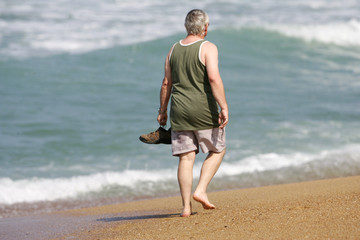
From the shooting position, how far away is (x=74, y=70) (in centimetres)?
1491

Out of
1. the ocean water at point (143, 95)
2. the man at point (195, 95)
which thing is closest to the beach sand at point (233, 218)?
the man at point (195, 95)

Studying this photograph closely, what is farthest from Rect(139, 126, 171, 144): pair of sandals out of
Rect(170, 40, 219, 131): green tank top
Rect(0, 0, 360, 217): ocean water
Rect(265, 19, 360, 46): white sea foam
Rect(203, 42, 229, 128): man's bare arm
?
Rect(265, 19, 360, 46): white sea foam

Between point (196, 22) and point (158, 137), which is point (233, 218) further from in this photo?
point (196, 22)

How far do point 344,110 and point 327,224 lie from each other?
835 cm

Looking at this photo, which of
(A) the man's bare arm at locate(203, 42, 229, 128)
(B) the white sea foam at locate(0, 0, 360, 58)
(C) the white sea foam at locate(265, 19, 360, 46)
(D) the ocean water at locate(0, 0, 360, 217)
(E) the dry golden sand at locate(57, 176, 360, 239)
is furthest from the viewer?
(C) the white sea foam at locate(265, 19, 360, 46)

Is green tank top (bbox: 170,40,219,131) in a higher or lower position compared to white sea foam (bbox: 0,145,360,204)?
higher

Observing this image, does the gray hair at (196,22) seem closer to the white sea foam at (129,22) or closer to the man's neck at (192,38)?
the man's neck at (192,38)

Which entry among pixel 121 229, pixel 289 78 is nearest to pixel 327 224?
pixel 121 229

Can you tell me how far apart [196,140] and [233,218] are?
0.74m

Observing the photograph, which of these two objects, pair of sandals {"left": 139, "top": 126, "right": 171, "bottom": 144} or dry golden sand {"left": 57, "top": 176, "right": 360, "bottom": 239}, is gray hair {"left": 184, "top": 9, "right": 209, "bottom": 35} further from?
dry golden sand {"left": 57, "top": 176, "right": 360, "bottom": 239}

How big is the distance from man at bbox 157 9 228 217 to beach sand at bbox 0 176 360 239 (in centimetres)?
52

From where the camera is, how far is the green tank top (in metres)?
4.65

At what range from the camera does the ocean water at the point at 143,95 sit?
800cm

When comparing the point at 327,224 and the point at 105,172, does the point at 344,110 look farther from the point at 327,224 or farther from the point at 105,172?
the point at 327,224
